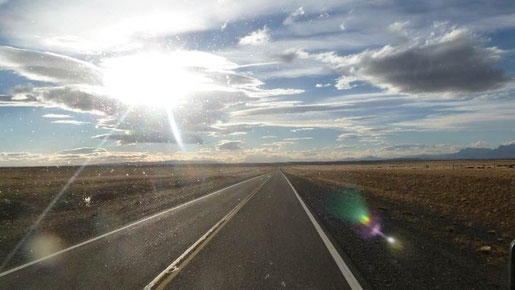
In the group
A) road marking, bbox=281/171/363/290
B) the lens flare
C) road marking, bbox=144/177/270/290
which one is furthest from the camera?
the lens flare

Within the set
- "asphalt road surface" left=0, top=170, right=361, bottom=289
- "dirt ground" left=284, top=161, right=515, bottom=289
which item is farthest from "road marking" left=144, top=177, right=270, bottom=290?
"dirt ground" left=284, top=161, right=515, bottom=289

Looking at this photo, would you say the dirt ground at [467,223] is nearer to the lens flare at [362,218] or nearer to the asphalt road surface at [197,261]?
the lens flare at [362,218]

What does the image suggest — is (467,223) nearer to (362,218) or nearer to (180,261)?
(362,218)

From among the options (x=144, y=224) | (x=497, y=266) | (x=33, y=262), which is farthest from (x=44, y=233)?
(x=497, y=266)

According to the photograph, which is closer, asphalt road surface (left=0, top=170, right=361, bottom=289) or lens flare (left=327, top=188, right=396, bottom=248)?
asphalt road surface (left=0, top=170, right=361, bottom=289)

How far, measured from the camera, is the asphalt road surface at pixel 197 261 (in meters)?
6.22

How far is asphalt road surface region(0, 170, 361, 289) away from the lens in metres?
6.22

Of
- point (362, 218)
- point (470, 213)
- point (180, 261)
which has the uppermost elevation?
point (180, 261)

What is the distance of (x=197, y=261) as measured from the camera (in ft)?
24.7

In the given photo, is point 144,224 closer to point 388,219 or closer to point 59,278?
point 59,278

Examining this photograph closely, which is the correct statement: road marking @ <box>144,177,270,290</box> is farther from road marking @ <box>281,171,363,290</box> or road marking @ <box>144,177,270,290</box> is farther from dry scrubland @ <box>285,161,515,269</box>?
dry scrubland @ <box>285,161,515,269</box>

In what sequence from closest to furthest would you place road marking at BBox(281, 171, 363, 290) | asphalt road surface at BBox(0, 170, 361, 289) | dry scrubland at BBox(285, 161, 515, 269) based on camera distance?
1. road marking at BBox(281, 171, 363, 290)
2. asphalt road surface at BBox(0, 170, 361, 289)
3. dry scrubland at BBox(285, 161, 515, 269)

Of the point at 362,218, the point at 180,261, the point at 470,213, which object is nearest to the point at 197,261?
the point at 180,261

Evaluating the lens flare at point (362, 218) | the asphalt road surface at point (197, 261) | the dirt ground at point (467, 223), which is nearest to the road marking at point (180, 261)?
the asphalt road surface at point (197, 261)
